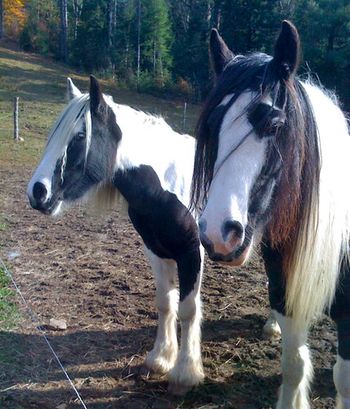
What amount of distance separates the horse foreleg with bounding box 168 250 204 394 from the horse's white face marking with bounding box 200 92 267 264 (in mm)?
1462

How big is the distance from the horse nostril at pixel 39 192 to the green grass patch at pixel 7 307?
4.25 feet

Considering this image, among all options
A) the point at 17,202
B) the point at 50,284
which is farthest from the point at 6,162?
the point at 50,284

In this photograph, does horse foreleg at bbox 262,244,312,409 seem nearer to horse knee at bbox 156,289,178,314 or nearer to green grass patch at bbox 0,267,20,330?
horse knee at bbox 156,289,178,314

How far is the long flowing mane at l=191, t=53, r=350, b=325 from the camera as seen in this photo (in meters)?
1.76

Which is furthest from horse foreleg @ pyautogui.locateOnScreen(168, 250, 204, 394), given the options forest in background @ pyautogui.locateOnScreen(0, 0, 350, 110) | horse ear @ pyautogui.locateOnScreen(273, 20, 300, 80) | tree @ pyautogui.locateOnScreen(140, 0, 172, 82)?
tree @ pyautogui.locateOnScreen(140, 0, 172, 82)

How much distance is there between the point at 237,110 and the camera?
173cm

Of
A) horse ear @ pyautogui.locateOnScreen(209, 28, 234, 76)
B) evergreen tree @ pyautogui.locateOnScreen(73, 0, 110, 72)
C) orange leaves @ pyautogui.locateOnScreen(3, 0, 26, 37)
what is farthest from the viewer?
orange leaves @ pyautogui.locateOnScreen(3, 0, 26, 37)

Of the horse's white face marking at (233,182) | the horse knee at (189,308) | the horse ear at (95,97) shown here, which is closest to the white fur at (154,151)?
the horse ear at (95,97)

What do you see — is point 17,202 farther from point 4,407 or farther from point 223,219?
point 223,219

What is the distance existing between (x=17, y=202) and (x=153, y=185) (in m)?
4.51

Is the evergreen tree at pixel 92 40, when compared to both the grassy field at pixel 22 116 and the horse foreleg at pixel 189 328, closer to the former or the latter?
the grassy field at pixel 22 116

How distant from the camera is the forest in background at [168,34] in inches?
773

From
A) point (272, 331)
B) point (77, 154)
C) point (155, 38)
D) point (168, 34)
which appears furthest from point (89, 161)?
point (168, 34)

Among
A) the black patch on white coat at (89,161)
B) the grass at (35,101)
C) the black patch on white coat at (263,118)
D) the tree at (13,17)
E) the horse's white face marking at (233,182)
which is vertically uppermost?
the tree at (13,17)
